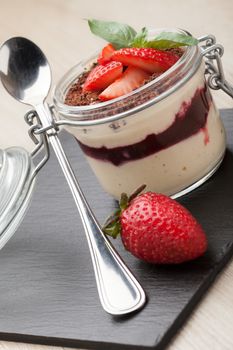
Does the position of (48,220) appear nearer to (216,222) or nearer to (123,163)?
(123,163)

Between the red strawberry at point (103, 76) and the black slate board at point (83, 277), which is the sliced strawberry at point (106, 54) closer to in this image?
the red strawberry at point (103, 76)

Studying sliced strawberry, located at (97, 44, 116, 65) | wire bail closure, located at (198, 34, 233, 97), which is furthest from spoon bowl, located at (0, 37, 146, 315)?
wire bail closure, located at (198, 34, 233, 97)

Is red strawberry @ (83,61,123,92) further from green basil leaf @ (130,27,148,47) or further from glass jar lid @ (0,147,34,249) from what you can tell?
glass jar lid @ (0,147,34,249)

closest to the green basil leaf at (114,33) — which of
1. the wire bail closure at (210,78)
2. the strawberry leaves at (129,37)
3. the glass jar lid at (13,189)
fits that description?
the strawberry leaves at (129,37)

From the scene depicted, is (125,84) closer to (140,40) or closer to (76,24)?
(140,40)

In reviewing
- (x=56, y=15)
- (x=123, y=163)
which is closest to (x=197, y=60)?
(x=123, y=163)
